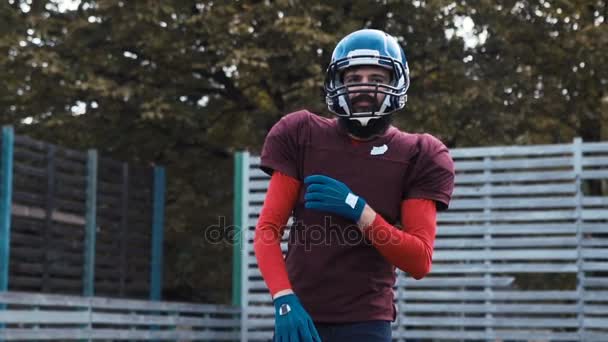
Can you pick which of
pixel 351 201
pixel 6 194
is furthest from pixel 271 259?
pixel 6 194

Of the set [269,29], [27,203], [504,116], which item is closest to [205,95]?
[269,29]

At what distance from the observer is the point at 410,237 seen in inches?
151

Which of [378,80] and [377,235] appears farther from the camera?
[378,80]

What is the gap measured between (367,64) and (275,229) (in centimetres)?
64

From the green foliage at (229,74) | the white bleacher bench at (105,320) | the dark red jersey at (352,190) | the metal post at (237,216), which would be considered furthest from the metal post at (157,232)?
the dark red jersey at (352,190)

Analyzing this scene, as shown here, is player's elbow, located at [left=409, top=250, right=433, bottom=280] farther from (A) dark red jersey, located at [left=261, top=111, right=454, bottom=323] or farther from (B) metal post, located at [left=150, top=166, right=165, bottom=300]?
(B) metal post, located at [left=150, top=166, right=165, bottom=300]

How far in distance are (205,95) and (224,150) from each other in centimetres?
100

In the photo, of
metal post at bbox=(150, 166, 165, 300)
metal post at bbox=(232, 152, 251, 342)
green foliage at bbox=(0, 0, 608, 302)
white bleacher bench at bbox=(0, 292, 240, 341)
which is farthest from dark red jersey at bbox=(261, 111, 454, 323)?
metal post at bbox=(150, 166, 165, 300)

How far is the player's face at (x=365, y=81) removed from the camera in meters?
3.96

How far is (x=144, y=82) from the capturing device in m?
16.2

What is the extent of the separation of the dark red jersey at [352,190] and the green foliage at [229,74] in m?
10.5

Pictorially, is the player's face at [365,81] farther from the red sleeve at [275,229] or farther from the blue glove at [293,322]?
the blue glove at [293,322]

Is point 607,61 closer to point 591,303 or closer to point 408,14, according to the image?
point 408,14

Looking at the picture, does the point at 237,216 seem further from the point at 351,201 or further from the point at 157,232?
the point at 351,201
